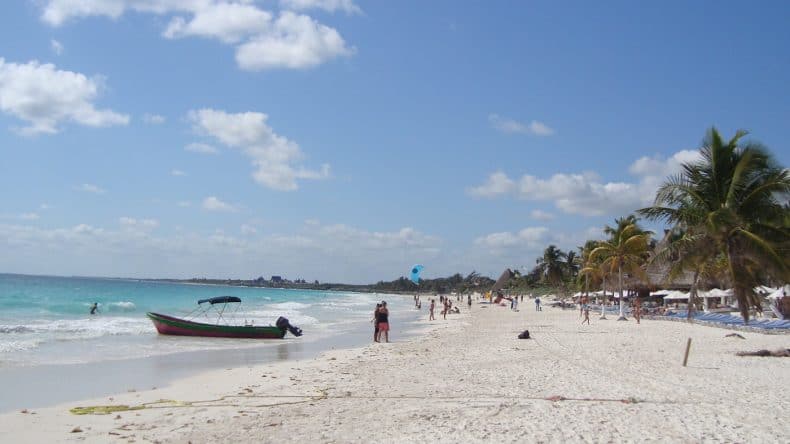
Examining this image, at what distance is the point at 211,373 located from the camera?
1351 centimetres

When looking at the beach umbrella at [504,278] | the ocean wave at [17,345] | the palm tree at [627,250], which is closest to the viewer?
the ocean wave at [17,345]

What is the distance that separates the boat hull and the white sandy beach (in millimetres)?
8738

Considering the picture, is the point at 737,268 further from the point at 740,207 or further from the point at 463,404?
the point at 463,404

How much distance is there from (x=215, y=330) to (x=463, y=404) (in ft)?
54.2

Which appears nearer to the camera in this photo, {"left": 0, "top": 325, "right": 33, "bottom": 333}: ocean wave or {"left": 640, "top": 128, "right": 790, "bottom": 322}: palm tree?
{"left": 640, "top": 128, "right": 790, "bottom": 322}: palm tree

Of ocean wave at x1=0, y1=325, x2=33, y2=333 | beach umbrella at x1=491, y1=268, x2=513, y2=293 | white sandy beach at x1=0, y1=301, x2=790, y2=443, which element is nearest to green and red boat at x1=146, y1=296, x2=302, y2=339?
ocean wave at x1=0, y1=325, x2=33, y2=333

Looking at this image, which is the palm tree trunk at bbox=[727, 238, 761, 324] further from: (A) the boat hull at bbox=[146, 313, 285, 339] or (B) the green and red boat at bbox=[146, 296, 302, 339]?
(A) the boat hull at bbox=[146, 313, 285, 339]

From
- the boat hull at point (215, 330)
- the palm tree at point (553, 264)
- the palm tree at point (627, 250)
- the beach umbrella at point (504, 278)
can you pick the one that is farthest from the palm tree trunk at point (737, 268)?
the beach umbrella at point (504, 278)

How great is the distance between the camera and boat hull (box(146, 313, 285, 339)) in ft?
75.2

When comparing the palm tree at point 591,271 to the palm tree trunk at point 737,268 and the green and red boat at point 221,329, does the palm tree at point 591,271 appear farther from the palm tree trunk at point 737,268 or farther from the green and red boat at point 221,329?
the palm tree trunk at point 737,268

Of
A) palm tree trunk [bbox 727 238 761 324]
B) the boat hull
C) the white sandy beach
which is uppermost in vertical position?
palm tree trunk [bbox 727 238 761 324]

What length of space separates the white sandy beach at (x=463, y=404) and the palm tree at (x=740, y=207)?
2476 millimetres

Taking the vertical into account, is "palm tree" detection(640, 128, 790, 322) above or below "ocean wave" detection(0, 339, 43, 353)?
above

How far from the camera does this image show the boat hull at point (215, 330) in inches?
902
